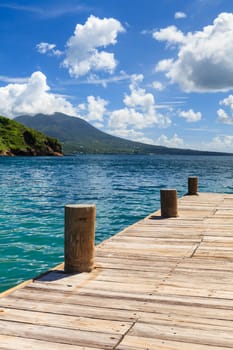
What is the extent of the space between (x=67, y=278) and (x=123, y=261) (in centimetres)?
140

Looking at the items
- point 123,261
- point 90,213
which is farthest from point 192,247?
point 90,213

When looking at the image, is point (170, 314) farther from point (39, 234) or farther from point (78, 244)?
point (39, 234)

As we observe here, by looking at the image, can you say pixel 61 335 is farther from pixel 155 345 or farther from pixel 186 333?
pixel 186 333

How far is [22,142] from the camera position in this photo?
162250 mm

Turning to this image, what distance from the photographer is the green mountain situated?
502 feet

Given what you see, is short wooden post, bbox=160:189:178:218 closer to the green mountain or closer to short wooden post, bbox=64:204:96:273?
short wooden post, bbox=64:204:96:273

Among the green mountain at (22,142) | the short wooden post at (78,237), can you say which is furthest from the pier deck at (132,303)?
the green mountain at (22,142)

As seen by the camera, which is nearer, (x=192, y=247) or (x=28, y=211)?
(x=192, y=247)

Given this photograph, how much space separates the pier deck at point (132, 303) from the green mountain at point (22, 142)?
146649 mm

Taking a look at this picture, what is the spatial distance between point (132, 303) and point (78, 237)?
5.61 ft

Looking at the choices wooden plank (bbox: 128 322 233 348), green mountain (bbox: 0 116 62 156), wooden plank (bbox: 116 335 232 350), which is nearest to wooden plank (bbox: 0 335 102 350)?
wooden plank (bbox: 116 335 232 350)

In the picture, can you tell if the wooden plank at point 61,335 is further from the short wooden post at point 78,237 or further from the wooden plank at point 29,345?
the short wooden post at point 78,237

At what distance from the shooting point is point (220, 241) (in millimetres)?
8961

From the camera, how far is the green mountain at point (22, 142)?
153125mm
